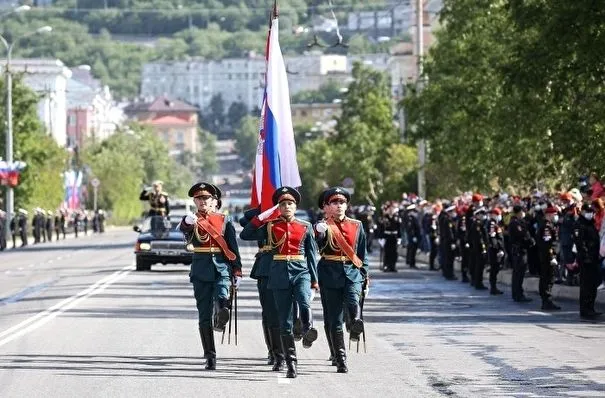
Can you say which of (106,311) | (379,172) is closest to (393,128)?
(379,172)

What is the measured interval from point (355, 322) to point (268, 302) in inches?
35.9

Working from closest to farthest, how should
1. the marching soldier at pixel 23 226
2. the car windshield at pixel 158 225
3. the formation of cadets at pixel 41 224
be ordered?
1. the car windshield at pixel 158 225
2. the marching soldier at pixel 23 226
3. the formation of cadets at pixel 41 224

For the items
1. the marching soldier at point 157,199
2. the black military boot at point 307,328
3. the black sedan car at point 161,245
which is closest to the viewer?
the black military boot at point 307,328

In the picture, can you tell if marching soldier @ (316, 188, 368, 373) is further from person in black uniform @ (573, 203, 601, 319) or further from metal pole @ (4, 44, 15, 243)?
metal pole @ (4, 44, 15, 243)

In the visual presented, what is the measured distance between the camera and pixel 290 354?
18484 mm

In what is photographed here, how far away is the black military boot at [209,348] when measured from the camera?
750 inches

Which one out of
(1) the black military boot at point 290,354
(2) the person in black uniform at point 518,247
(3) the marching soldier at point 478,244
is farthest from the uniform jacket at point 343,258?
(3) the marching soldier at point 478,244

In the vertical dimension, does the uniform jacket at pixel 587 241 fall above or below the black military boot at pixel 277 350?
above

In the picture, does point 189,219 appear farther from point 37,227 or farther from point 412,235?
point 37,227

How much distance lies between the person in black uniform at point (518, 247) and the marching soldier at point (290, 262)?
1358 centimetres

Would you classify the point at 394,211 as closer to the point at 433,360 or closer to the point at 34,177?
the point at 433,360

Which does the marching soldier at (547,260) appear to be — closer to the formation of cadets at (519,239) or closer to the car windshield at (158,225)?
the formation of cadets at (519,239)

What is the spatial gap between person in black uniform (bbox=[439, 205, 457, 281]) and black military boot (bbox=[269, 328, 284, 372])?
22.8 m

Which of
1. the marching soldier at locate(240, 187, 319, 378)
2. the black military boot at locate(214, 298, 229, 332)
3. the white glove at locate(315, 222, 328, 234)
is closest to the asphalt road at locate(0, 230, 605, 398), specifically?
the black military boot at locate(214, 298, 229, 332)
